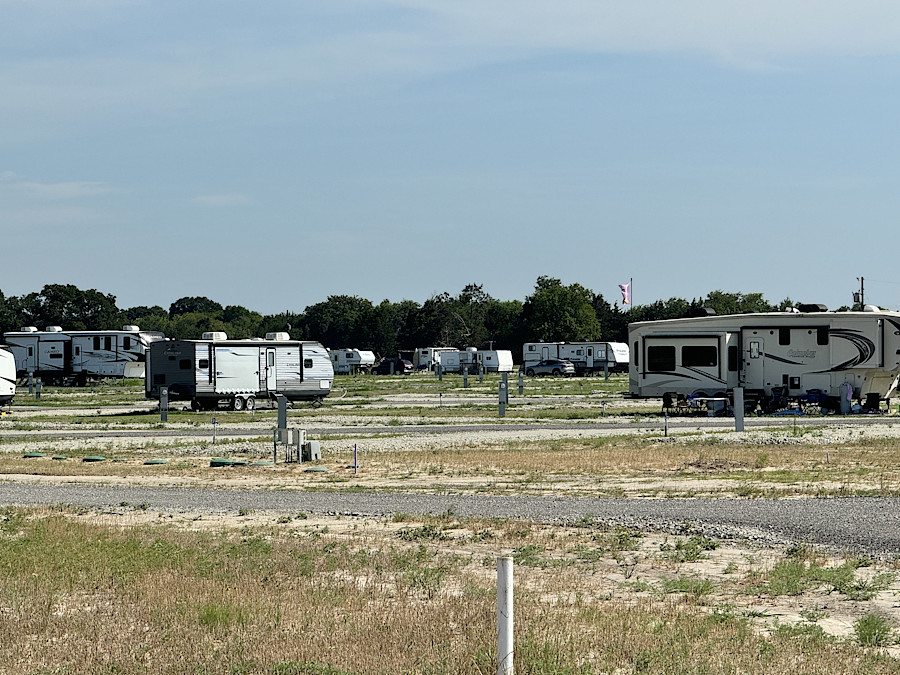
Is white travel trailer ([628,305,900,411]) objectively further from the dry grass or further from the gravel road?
the dry grass

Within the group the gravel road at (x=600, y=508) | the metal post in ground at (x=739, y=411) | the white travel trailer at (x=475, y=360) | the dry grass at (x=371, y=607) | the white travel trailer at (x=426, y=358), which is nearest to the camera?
the dry grass at (x=371, y=607)

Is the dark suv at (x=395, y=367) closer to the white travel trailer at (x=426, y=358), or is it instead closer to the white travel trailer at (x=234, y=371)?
the white travel trailer at (x=426, y=358)

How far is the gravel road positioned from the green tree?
115 m

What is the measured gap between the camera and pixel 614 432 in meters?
32.0

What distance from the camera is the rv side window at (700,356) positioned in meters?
39.6

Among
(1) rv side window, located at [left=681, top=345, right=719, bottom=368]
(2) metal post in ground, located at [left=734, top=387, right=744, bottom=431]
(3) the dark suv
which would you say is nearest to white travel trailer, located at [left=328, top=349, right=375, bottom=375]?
(3) the dark suv

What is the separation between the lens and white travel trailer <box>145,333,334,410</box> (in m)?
45.2

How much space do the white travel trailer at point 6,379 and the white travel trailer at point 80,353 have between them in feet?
65.9

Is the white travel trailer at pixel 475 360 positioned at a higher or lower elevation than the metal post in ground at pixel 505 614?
higher

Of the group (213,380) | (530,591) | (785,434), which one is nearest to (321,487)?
(530,591)

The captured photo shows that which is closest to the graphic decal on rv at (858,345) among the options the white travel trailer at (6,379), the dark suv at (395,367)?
the white travel trailer at (6,379)

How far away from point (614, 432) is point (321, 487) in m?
13.6

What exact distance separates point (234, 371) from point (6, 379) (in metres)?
8.60

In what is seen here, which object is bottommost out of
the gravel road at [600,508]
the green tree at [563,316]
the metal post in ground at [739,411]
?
the gravel road at [600,508]
